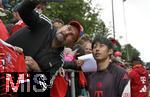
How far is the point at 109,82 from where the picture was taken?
24.3ft

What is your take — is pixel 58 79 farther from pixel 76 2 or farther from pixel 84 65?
pixel 76 2

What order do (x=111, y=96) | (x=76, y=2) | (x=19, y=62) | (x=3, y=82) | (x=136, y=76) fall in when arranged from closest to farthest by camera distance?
(x=3, y=82), (x=19, y=62), (x=111, y=96), (x=136, y=76), (x=76, y=2)

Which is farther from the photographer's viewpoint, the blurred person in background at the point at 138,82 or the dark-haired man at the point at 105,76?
the blurred person in background at the point at 138,82

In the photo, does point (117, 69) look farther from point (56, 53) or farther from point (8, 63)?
point (8, 63)

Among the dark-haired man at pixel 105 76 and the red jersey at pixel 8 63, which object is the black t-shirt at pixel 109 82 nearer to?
the dark-haired man at pixel 105 76

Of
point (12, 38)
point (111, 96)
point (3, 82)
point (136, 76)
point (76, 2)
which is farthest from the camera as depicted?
point (76, 2)

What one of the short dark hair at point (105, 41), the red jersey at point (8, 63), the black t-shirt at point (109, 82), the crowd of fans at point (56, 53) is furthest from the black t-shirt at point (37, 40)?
the short dark hair at point (105, 41)

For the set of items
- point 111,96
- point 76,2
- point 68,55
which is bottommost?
point 111,96

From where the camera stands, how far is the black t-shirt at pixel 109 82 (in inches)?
290

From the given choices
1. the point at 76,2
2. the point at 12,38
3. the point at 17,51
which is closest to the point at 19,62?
the point at 17,51

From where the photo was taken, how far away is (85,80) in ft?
25.0

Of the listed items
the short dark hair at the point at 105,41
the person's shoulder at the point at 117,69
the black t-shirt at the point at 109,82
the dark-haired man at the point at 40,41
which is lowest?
the black t-shirt at the point at 109,82

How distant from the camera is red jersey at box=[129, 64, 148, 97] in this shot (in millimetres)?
11172

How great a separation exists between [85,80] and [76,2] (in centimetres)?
3521
